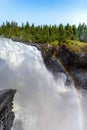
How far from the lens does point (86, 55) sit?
66.6m

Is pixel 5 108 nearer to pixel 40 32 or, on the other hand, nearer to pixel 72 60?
pixel 72 60

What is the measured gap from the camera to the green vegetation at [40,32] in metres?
81.5

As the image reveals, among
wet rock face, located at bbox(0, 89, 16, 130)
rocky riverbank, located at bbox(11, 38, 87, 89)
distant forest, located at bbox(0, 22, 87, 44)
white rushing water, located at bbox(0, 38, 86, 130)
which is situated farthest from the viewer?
distant forest, located at bbox(0, 22, 87, 44)

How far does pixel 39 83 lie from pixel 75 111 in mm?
5850

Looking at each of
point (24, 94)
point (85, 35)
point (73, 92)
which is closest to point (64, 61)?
point (73, 92)

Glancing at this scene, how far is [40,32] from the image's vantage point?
88.6 metres

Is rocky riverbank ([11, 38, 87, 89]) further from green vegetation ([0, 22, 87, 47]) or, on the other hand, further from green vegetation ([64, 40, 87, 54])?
green vegetation ([0, 22, 87, 47])

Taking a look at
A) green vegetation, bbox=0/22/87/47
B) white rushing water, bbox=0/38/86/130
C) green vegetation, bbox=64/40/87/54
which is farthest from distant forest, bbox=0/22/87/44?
white rushing water, bbox=0/38/86/130

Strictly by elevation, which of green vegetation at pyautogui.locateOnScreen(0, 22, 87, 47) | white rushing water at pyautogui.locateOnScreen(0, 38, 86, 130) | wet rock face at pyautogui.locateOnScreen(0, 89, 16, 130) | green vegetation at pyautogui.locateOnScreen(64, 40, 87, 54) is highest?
green vegetation at pyautogui.locateOnScreen(0, 22, 87, 47)

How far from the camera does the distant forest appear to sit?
81.5 meters

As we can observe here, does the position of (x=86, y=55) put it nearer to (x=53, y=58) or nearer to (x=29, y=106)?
(x=53, y=58)

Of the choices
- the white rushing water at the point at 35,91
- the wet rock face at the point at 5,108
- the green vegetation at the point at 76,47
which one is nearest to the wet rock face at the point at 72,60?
the green vegetation at the point at 76,47

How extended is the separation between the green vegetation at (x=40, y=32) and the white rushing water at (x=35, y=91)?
82.7 ft

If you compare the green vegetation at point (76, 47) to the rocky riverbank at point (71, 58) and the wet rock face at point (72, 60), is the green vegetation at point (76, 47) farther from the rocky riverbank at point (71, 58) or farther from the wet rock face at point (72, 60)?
the wet rock face at point (72, 60)
